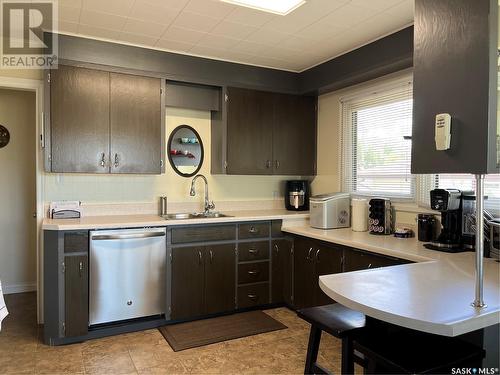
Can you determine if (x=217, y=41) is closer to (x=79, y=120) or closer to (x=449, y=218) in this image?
(x=79, y=120)

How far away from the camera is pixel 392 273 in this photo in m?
1.83

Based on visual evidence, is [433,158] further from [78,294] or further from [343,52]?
[78,294]

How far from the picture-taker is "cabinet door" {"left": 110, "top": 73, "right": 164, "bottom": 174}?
3.34 meters

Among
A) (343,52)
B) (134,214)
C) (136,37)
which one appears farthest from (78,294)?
(343,52)

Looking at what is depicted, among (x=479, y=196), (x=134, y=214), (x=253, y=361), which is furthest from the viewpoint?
(x=134, y=214)

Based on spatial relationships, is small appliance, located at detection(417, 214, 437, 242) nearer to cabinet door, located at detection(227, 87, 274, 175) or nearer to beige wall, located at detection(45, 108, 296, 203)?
cabinet door, located at detection(227, 87, 274, 175)

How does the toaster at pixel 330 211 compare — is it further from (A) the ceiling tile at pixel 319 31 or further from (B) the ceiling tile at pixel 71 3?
(B) the ceiling tile at pixel 71 3

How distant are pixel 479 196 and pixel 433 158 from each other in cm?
22

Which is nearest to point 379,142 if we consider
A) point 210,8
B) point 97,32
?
point 210,8

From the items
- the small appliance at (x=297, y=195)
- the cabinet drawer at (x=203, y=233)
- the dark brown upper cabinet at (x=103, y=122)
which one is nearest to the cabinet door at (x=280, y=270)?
the cabinet drawer at (x=203, y=233)

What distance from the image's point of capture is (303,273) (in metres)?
3.48

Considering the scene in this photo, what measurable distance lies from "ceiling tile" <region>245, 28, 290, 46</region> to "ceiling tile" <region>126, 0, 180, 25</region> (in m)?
0.69

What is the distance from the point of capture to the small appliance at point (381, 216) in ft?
10.7

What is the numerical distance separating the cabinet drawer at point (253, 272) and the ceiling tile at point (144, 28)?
2.19 metres
